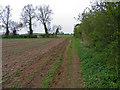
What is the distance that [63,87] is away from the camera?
3660 millimetres

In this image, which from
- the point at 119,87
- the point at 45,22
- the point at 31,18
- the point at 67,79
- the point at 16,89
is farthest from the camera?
the point at 45,22

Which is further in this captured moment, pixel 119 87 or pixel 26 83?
pixel 26 83

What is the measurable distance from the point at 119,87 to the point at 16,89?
143 inches

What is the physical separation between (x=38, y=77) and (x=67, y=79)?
136 cm

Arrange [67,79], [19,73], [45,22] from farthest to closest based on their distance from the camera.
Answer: [45,22] → [19,73] → [67,79]

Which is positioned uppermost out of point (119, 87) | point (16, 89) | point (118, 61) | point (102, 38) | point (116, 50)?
point (102, 38)

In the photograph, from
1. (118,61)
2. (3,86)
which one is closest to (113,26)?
(118,61)

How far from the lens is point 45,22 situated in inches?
2132

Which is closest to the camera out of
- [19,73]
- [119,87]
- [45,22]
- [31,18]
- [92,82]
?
[119,87]

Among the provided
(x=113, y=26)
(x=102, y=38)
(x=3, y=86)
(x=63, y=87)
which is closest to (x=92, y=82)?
(x=63, y=87)

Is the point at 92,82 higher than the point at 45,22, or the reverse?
the point at 45,22

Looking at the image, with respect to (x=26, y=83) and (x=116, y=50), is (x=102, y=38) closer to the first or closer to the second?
(x=116, y=50)

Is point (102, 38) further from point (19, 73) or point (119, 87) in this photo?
point (19, 73)

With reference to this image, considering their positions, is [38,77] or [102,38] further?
[38,77]
